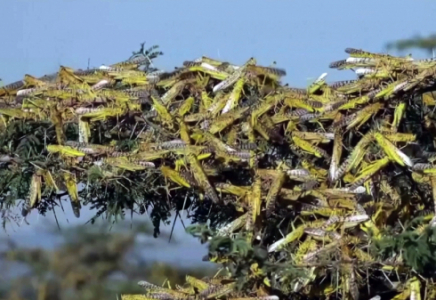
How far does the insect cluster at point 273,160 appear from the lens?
2496mm

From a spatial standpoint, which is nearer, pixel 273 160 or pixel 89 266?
pixel 273 160

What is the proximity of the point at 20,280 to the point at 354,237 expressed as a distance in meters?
1.33

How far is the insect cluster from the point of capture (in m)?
2.50

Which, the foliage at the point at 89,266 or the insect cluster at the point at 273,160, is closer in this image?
the insect cluster at the point at 273,160

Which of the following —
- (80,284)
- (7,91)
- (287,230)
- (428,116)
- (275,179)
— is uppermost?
(7,91)

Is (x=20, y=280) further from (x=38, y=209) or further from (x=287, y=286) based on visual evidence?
(x=287, y=286)

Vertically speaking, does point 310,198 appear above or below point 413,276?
above

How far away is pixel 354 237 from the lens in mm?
2520

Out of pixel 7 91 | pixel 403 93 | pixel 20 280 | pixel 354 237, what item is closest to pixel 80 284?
pixel 20 280

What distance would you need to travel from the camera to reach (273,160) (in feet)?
8.73

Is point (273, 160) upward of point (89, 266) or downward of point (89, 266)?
upward

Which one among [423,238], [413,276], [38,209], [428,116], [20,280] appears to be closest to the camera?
[423,238]

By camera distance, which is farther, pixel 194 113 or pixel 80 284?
pixel 80 284

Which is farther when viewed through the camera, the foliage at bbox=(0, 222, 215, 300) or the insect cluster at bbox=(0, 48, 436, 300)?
the foliage at bbox=(0, 222, 215, 300)
